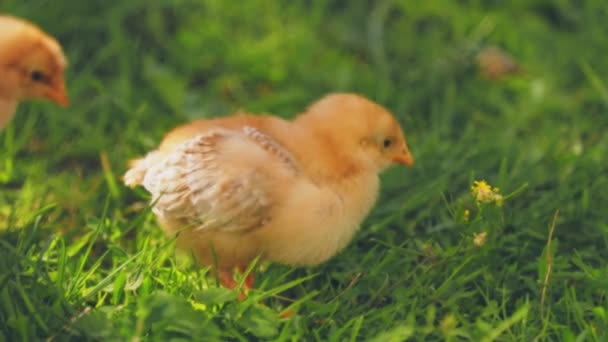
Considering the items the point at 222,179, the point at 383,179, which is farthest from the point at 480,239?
the point at 383,179

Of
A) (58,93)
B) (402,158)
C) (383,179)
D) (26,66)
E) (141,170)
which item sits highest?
(26,66)

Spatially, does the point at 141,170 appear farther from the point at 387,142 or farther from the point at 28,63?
the point at 387,142

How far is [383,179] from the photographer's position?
3.61m

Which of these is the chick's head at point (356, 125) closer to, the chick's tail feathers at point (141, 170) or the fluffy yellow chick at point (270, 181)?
the fluffy yellow chick at point (270, 181)

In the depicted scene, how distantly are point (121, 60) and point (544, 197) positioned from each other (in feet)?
7.05

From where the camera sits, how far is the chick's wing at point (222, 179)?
2.63 meters

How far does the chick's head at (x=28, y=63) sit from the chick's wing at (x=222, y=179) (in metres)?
0.74

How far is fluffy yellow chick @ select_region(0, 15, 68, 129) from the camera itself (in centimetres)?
312

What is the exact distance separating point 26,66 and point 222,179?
1.01 meters

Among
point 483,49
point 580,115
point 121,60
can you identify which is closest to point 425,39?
point 483,49

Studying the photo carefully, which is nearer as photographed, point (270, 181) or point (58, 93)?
point (270, 181)

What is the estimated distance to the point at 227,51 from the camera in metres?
4.51

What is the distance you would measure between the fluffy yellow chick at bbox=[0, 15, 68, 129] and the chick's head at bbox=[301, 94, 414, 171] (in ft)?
3.20

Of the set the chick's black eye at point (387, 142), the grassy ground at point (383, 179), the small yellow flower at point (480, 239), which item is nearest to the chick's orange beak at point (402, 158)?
the chick's black eye at point (387, 142)
